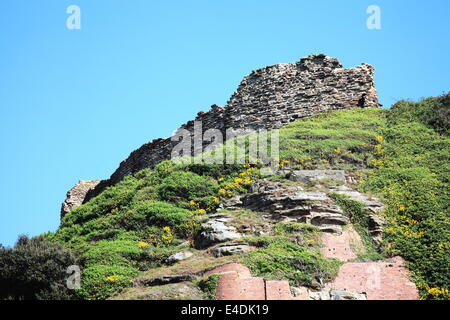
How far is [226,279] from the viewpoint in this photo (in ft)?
54.0

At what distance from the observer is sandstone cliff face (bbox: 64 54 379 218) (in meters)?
29.6

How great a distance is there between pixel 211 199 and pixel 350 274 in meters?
6.48

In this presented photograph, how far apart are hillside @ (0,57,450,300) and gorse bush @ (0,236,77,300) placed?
50 millimetres

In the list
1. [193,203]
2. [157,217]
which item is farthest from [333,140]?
[157,217]

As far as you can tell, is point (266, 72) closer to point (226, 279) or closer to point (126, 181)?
point (126, 181)

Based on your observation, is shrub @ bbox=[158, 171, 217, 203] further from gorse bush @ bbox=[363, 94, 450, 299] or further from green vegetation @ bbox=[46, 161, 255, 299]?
gorse bush @ bbox=[363, 94, 450, 299]

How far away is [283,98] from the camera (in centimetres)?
3008

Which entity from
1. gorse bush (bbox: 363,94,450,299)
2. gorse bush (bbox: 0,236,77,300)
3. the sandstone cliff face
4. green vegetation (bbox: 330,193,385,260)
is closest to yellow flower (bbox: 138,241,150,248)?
gorse bush (bbox: 0,236,77,300)

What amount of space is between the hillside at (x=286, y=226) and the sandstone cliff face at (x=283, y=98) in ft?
8.91

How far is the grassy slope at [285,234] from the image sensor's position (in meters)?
17.7

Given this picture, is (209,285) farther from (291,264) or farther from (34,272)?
(34,272)

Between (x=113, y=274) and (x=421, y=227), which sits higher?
(x=421, y=227)

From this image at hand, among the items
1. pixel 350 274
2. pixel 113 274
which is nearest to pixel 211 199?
pixel 113 274
